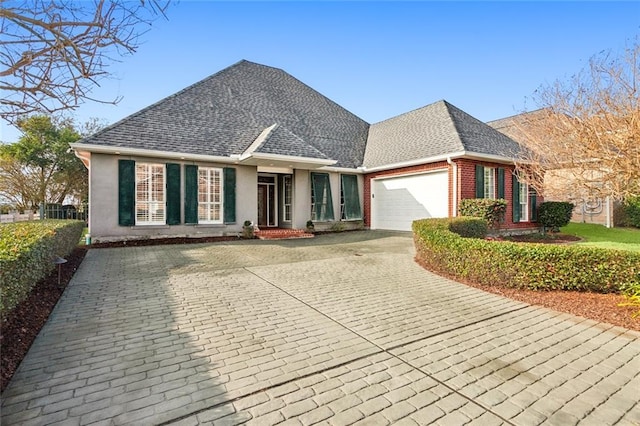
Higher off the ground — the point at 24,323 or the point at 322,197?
the point at 322,197

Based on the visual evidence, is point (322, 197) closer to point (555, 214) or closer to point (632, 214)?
point (555, 214)

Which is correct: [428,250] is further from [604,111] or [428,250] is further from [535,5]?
[535,5]

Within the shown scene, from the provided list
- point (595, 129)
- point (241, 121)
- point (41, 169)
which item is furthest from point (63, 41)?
point (41, 169)

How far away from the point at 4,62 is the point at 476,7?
35.9 feet

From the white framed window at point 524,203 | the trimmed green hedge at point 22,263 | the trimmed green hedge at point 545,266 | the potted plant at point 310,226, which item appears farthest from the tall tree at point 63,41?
the white framed window at point 524,203

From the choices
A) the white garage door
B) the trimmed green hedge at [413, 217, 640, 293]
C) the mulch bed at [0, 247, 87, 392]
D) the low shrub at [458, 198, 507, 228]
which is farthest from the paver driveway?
the white garage door

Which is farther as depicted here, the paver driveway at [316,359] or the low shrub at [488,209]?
the low shrub at [488,209]

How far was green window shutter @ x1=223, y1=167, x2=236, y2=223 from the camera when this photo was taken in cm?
1302

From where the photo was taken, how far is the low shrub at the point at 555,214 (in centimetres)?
1430

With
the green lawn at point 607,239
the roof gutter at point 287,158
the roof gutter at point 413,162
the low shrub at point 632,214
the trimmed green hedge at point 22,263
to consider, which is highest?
the roof gutter at point 413,162

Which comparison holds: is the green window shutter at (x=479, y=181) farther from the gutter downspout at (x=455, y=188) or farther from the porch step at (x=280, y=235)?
the porch step at (x=280, y=235)

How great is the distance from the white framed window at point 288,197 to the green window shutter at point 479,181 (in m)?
8.29

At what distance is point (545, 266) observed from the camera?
5844mm

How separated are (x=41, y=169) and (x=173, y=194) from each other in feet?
57.8
